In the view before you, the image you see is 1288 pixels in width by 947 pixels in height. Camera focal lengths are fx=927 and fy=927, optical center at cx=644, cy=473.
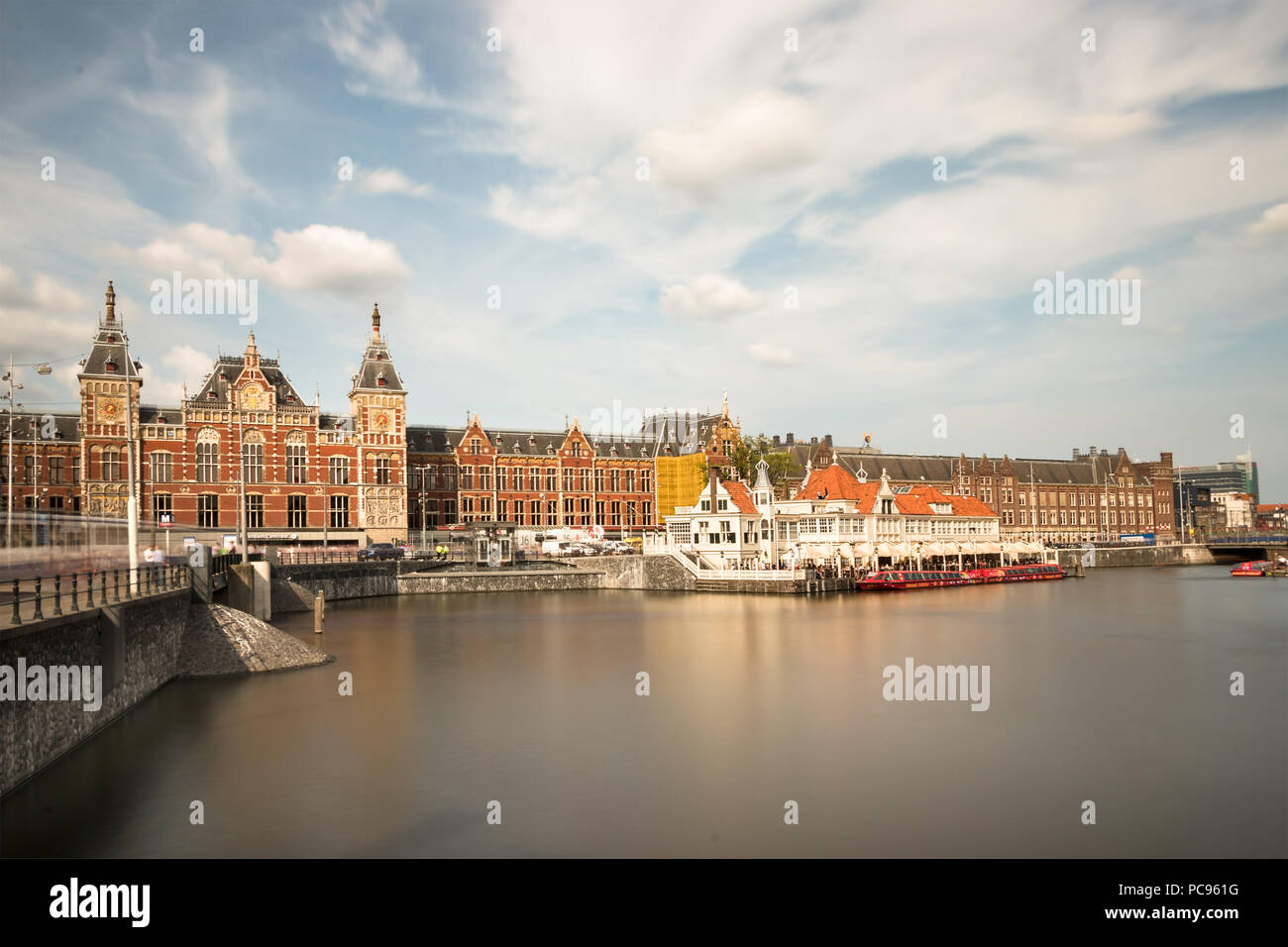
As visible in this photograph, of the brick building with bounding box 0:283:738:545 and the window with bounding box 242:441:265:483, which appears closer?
the brick building with bounding box 0:283:738:545

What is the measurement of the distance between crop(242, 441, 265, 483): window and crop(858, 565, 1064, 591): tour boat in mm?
51640

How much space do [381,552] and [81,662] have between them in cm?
5681

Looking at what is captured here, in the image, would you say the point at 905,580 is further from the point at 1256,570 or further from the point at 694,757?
the point at 694,757

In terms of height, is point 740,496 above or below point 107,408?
below

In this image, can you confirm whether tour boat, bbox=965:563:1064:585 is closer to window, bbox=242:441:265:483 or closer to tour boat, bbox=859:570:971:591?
tour boat, bbox=859:570:971:591

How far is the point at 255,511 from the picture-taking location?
80125mm

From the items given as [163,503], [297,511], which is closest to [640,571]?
[297,511]

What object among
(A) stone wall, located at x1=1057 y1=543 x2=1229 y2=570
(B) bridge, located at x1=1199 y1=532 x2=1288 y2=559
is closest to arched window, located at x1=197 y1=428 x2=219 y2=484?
(A) stone wall, located at x1=1057 y1=543 x2=1229 y2=570

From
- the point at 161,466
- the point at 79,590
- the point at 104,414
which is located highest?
the point at 104,414

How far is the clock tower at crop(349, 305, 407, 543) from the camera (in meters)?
84.4
